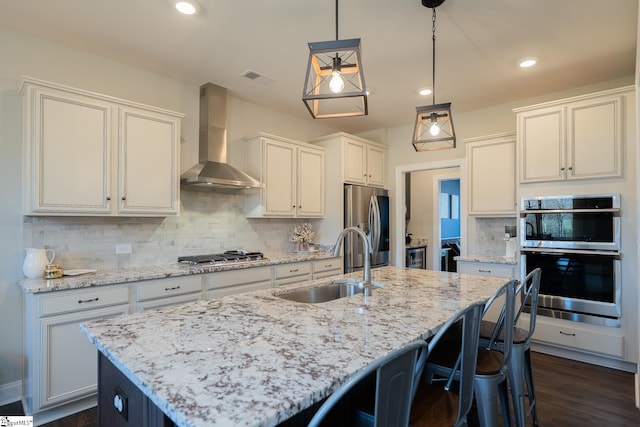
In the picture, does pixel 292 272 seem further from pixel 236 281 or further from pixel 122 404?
pixel 122 404

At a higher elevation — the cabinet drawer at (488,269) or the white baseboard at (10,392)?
the cabinet drawer at (488,269)

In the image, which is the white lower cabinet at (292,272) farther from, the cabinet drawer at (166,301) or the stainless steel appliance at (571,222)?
the stainless steel appliance at (571,222)

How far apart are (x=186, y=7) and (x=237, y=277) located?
219 centimetres

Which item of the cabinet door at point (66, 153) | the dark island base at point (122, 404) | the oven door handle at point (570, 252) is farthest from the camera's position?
the oven door handle at point (570, 252)

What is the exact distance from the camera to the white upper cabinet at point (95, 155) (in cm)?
242

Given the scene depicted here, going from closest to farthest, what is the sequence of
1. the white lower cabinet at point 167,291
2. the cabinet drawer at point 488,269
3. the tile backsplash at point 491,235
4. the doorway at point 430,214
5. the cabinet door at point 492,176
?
the white lower cabinet at point 167,291 < the cabinet drawer at point 488,269 < the cabinet door at point 492,176 < the tile backsplash at point 491,235 < the doorway at point 430,214

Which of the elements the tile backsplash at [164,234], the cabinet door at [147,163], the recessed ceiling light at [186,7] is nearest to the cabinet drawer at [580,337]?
the tile backsplash at [164,234]

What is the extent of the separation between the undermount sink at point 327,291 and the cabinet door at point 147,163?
159 centimetres

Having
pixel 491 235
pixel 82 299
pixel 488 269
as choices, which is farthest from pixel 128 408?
pixel 491 235

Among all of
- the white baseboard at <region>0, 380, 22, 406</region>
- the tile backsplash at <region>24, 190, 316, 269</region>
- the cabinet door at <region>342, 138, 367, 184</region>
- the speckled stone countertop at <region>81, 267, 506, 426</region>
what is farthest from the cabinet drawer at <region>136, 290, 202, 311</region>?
the cabinet door at <region>342, 138, 367, 184</region>

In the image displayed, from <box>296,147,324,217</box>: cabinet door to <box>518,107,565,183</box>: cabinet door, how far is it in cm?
224

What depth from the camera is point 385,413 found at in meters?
0.86

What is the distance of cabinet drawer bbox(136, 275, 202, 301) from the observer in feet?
8.78

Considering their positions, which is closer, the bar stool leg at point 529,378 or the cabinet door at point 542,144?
the bar stool leg at point 529,378
